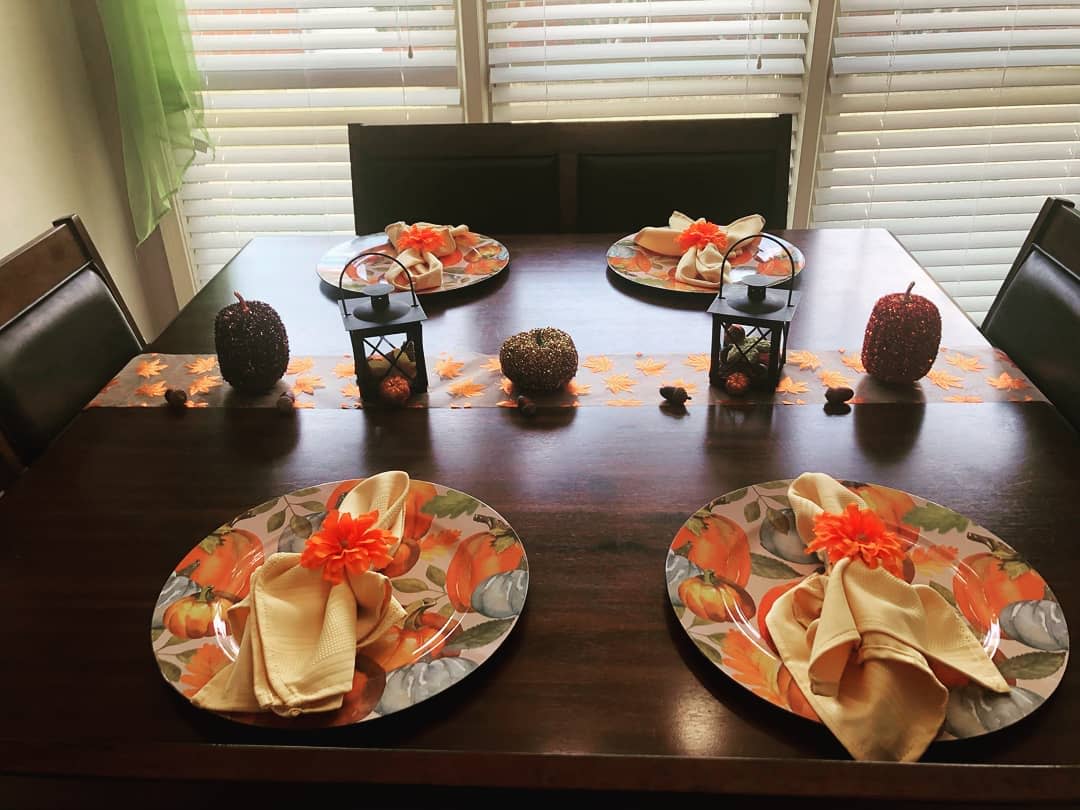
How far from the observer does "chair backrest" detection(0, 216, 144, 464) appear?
43.5 inches

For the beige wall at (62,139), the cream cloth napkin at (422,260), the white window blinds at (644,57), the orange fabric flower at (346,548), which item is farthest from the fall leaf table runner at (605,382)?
the white window blinds at (644,57)

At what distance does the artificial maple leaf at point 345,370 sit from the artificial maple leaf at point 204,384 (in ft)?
0.51

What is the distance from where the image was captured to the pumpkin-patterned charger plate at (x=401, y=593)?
0.67m

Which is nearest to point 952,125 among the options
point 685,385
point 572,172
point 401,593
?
point 572,172

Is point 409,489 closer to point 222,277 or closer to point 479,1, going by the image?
point 222,277

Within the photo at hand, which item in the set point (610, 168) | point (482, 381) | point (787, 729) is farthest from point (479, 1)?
point (787, 729)

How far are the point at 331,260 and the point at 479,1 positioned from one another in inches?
40.4

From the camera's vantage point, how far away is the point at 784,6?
213 centimetres

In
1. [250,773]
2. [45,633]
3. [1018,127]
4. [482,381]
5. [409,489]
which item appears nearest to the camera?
[250,773]

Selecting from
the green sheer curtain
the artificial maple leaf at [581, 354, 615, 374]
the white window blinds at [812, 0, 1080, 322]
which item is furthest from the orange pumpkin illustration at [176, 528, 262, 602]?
the white window blinds at [812, 0, 1080, 322]

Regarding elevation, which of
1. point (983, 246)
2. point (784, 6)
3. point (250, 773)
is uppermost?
point (784, 6)

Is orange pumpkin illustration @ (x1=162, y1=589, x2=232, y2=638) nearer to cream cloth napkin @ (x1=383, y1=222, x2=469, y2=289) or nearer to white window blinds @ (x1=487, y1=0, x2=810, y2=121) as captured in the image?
cream cloth napkin @ (x1=383, y1=222, x2=469, y2=289)

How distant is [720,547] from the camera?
80 cm

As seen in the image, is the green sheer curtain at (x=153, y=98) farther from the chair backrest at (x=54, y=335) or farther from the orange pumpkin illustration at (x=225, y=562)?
the orange pumpkin illustration at (x=225, y=562)
